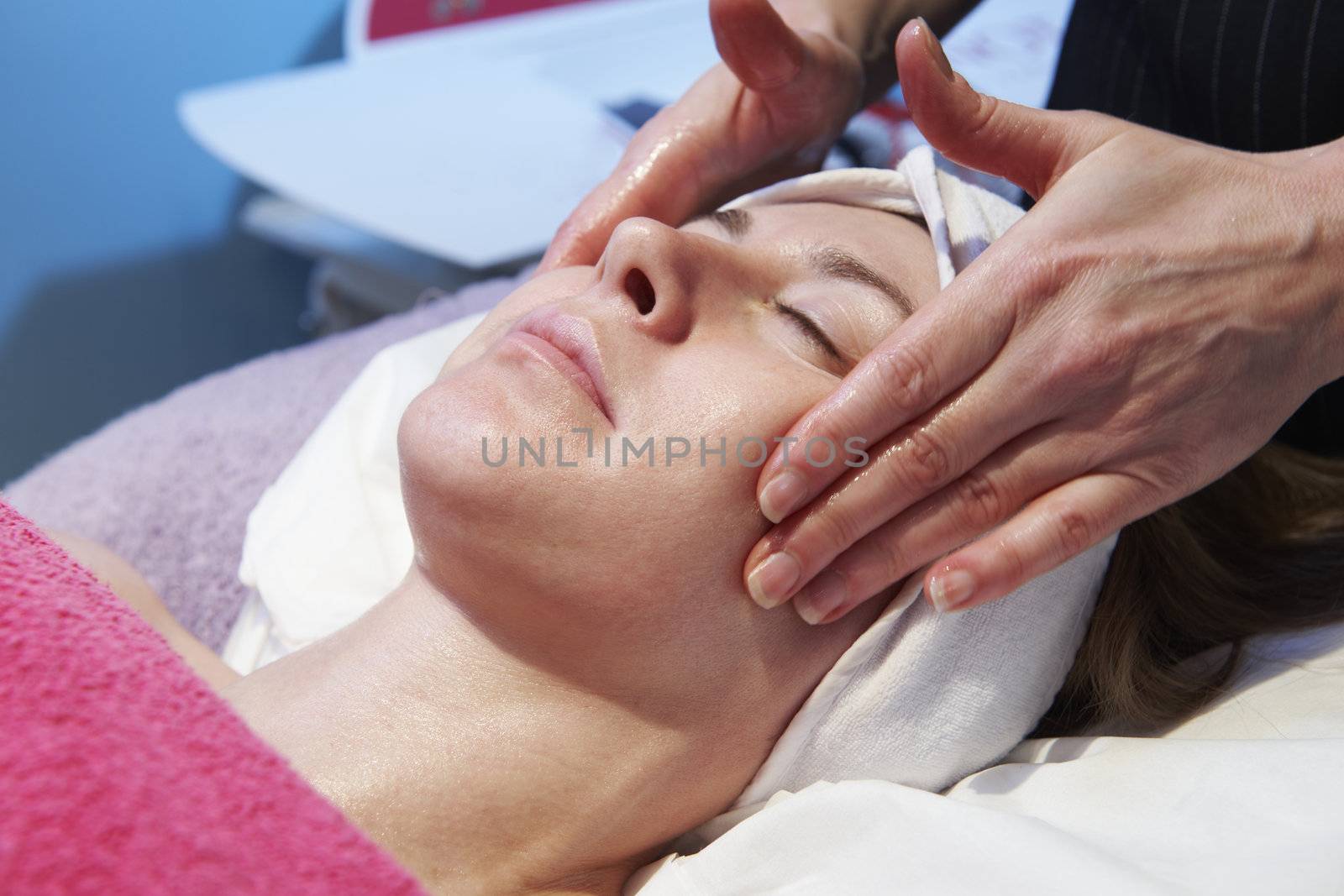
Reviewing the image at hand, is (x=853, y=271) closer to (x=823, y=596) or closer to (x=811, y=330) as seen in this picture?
(x=811, y=330)

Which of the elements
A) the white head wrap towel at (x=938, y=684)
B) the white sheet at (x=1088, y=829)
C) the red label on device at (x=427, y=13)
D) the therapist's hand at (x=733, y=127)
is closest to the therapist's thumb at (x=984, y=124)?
the white head wrap towel at (x=938, y=684)

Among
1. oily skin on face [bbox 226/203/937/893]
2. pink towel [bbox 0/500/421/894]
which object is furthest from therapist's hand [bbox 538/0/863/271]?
Result: pink towel [bbox 0/500/421/894]

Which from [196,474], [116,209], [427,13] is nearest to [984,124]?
[196,474]

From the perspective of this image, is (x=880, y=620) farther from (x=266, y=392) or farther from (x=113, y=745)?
(x=266, y=392)

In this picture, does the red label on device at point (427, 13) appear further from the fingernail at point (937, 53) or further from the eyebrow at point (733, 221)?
the fingernail at point (937, 53)

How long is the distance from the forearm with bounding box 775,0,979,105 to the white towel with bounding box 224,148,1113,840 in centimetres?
30

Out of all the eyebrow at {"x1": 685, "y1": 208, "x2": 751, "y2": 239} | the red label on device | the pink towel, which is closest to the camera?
the pink towel

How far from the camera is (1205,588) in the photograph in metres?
1.03

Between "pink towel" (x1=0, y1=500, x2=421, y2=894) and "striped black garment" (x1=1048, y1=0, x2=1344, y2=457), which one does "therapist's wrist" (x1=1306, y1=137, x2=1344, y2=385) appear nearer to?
"striped black garment" (x1=1048, y1=0, x2=1344, y2=457)

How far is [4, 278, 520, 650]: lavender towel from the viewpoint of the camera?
50.7 inches

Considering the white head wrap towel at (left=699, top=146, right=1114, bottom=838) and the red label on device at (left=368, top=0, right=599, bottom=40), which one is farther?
the red label on device at (left=368, top=0, right=599, bottom=40)

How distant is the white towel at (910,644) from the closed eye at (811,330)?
0.12 meters

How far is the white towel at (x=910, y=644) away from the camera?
87 cm

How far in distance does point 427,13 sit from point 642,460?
189cm
